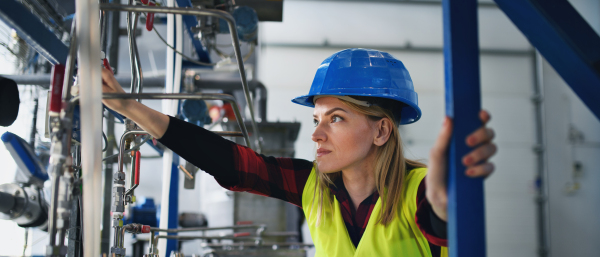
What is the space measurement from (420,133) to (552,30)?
6455 mm

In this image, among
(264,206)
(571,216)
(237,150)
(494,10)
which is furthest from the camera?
(494,10)

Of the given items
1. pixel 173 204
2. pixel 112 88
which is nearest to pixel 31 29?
pixel 112 88

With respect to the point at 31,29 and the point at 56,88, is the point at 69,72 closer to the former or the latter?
the point at 56,88

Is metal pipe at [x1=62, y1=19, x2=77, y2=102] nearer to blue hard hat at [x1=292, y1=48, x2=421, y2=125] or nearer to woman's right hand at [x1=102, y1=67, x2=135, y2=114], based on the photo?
woman's right hand at [x1=102, y1=67, x2=135, y2=114]

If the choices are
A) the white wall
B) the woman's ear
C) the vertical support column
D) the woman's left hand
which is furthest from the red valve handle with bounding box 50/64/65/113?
the white wall

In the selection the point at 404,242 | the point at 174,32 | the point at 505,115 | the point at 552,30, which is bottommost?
the point at 404,242

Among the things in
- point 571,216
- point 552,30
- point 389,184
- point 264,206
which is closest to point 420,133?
point 571,216

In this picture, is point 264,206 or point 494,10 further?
point 494,10

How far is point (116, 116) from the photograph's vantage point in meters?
2.02

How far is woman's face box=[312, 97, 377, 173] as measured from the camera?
4.96 feet

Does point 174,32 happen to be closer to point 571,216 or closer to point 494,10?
point 494,10

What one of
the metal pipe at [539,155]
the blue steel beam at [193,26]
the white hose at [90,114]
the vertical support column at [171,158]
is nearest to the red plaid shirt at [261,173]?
the white hose at [90,114]

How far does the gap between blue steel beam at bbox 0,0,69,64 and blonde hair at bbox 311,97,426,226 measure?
3.28 feet

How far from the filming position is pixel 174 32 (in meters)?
2.65
